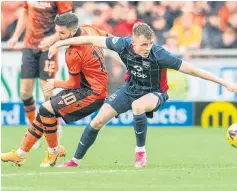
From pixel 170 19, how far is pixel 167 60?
8.31 meters

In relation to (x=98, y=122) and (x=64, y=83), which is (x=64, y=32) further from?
(x=98, y=122)

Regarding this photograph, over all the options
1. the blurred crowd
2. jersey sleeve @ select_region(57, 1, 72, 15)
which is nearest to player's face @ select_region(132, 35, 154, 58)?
jersey sleeve @ select_region(57, 1, 72, 15)

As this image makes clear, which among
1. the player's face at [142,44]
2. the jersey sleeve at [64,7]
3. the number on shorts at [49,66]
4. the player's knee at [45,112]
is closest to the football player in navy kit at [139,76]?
the player's face at [142,44]

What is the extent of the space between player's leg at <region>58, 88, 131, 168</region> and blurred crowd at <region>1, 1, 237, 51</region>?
6.97 m

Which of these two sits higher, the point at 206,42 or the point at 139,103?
the point at 139,103

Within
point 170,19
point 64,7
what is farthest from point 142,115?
point 170,19

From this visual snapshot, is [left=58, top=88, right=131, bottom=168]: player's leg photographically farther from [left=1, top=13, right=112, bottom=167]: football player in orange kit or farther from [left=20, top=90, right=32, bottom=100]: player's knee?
[left=20, top=90, right=32, bottom=100]: player's knee

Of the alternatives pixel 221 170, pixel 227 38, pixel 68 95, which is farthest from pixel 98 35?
pixel 227 38

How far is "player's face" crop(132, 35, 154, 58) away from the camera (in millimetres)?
9812

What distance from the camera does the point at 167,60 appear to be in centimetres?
995

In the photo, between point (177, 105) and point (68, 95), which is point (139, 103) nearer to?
point (68, 95)

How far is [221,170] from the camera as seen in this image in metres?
9.77

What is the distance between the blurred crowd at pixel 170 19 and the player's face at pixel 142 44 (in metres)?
7.31

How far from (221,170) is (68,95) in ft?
6.13
